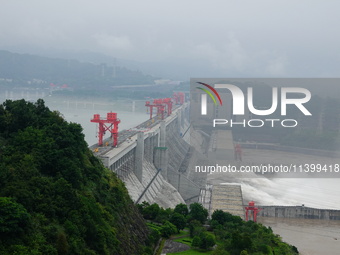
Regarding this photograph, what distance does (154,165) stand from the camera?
68.4 feet

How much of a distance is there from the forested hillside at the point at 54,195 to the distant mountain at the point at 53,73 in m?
42.9

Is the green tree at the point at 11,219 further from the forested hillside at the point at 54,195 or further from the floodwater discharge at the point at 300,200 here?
the floodwater discharge at the point at 300,200

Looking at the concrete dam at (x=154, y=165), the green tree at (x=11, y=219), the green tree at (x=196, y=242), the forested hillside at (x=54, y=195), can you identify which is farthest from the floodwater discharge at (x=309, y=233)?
the green tree at (x=11, y=219)

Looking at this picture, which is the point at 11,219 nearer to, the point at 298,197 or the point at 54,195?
the point at 54,195

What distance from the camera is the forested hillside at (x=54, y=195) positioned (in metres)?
5.82

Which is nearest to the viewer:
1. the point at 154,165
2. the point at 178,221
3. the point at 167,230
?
the point at 167,230

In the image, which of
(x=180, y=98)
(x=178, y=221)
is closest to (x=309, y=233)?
(x=178, y=221)

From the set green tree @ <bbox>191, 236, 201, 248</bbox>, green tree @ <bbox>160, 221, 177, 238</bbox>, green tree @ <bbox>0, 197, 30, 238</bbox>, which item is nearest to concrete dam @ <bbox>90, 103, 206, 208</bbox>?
green tree @ <bbox>160, 221, 177, 238</bbox>

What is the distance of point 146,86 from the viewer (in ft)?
241

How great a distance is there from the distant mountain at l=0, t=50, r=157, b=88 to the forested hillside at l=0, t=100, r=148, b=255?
42.9 meters

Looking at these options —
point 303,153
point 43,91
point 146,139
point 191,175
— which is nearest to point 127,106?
point 43,91

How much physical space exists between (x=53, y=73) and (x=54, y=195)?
187ft

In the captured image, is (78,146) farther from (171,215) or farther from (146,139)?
(146,139)

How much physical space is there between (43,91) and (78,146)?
4541 cm
